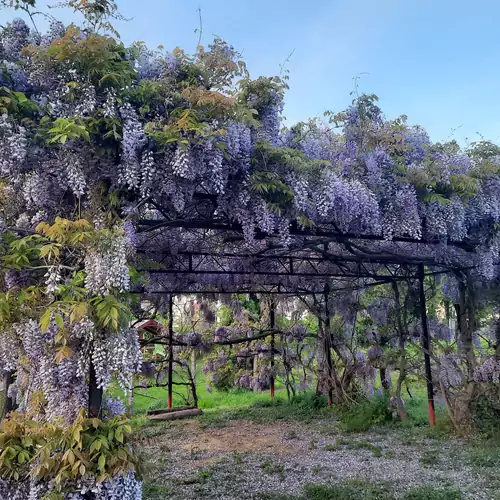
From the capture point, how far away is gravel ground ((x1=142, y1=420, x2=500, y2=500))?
14.0 ft

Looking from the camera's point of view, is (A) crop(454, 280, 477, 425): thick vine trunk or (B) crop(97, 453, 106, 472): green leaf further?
(A) crop(454, 280, 477, 425): thick vine trunk

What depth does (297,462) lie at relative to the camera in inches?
205

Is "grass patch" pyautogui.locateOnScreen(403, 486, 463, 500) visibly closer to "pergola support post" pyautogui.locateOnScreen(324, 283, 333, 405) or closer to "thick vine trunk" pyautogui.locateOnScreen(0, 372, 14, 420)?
"thick vine trunk" pyautogui.locateOnScreen(0, 372, 14, 420)

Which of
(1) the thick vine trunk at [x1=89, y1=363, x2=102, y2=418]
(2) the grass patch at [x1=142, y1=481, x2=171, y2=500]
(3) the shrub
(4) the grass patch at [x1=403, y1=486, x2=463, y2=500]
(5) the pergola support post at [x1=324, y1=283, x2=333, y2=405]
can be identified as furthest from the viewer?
(5) the pergola support post at [x1=324, y1=283, x2=333, y2=405]

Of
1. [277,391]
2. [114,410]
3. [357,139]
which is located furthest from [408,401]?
[114,410]

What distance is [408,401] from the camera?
29.1ft

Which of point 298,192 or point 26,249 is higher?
point 298,192

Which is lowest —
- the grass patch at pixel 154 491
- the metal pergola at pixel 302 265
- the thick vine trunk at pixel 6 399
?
the grass patch at pixel 154 491

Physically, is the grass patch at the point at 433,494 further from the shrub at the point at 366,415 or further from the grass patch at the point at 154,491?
the shrub at the point at 366,415

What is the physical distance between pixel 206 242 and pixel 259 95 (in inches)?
131

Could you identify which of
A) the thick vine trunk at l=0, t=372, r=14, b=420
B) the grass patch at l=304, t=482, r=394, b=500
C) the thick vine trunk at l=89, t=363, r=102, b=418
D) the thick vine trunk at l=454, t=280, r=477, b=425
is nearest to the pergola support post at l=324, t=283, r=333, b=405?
the thick vine trunk at l=454, t=280, r=477, b=425

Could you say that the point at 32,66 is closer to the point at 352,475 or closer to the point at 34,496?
the point at 34,496

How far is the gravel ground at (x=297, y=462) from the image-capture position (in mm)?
4281

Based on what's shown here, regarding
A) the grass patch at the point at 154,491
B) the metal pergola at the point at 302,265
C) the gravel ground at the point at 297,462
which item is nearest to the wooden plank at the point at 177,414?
the metal pergola at the point at 302,265
